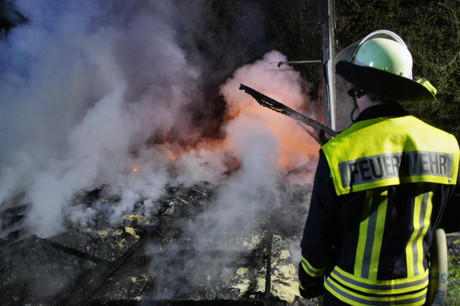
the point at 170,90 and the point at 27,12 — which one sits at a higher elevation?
the point at 170,90

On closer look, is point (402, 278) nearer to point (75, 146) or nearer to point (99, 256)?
point (99, 256)

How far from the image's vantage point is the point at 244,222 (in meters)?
5.81

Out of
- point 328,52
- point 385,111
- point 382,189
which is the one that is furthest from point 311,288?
point 328,52

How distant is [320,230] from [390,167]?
0.53 m

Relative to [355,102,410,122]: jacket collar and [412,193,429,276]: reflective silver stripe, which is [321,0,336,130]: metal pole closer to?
[355,102,410,122]: jacket collar

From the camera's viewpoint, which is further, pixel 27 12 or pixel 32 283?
pixel 27 12

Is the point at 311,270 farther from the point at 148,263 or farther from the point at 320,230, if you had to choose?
the point at 148,263

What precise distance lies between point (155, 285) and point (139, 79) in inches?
295

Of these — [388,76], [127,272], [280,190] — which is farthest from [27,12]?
[388,76]

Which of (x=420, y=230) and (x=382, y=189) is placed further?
(x=420, y=230)

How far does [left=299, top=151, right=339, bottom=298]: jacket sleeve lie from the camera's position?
1741 mm

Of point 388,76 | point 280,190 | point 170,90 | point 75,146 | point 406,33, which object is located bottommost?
point 388,76

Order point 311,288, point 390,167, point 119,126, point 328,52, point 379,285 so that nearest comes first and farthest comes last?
1. point 390,167
2. point 379,285
3. point 311,288
4. point 328,52
5. point 119,126

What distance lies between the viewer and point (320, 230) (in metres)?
1.83
